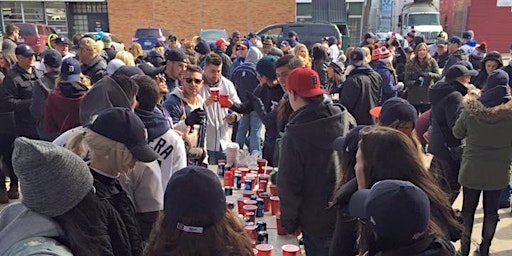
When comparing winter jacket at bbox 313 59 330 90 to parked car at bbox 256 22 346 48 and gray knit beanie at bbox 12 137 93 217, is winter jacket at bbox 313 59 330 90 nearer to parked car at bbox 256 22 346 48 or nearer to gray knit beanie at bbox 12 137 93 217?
gray knit beanie at bbox 12 137 93 217

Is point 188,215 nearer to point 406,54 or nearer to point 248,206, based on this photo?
point 248,206

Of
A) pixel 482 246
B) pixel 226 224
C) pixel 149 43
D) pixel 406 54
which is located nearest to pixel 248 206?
pixel 226 224

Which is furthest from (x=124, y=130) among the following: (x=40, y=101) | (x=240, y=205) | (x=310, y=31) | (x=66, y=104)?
(x=310, y=31)

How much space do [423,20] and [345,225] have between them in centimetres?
2543

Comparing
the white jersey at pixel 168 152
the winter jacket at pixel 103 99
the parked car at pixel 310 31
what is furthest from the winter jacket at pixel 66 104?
the parked car at pixel 310 31

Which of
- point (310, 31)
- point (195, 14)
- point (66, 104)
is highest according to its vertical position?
point (195, 14)

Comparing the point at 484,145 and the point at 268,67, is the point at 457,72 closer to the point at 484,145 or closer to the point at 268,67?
the point at 484,145

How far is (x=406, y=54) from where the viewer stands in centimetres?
1061

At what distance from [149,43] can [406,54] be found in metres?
13.3

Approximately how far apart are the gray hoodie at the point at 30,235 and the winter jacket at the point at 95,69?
4432mm

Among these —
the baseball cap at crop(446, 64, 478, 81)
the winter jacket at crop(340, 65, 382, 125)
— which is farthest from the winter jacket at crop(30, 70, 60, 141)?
the baseball cap at crop(446, 64, 478, 81)

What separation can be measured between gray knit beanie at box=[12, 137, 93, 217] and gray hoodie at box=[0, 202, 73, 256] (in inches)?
1.5

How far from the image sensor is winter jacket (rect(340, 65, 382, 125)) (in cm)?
575

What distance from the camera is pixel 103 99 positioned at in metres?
3.28
